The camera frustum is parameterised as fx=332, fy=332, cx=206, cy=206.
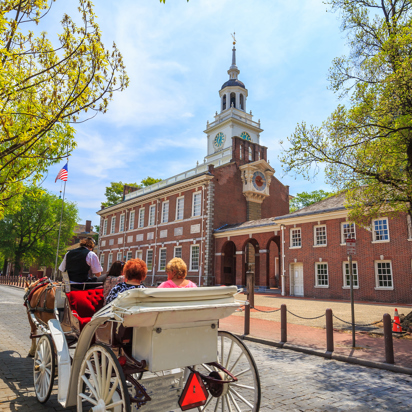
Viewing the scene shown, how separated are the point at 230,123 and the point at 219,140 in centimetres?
297

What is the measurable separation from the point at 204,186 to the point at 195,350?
27.7 meters

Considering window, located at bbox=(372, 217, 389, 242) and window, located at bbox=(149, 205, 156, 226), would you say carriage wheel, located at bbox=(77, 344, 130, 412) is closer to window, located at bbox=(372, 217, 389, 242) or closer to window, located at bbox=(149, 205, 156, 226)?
window, located at bbox=(372, 217, 389, 242)

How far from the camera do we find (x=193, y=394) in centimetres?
314

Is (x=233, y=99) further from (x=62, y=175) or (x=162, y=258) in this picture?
(x=62, y=175)

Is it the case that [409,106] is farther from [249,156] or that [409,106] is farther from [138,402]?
[249,156]

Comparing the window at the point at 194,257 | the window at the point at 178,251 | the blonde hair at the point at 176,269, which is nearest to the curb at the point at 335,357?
the blonde hair at the point at 176,269

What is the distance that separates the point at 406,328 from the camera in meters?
9.92

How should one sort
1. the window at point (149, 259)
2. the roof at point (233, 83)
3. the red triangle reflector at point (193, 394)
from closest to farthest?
the red triangle reflector at point (193, 394) < the window at point (149, 259) < the roof at point (233, 83)

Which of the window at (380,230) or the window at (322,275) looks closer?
the window at (380,230)

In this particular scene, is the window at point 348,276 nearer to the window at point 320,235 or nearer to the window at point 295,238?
the window at point 320,235

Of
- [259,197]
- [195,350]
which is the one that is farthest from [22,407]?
[259,197]

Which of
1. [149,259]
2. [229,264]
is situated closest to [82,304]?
[229,264]

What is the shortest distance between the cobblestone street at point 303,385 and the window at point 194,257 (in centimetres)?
2312

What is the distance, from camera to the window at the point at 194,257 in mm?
30500
